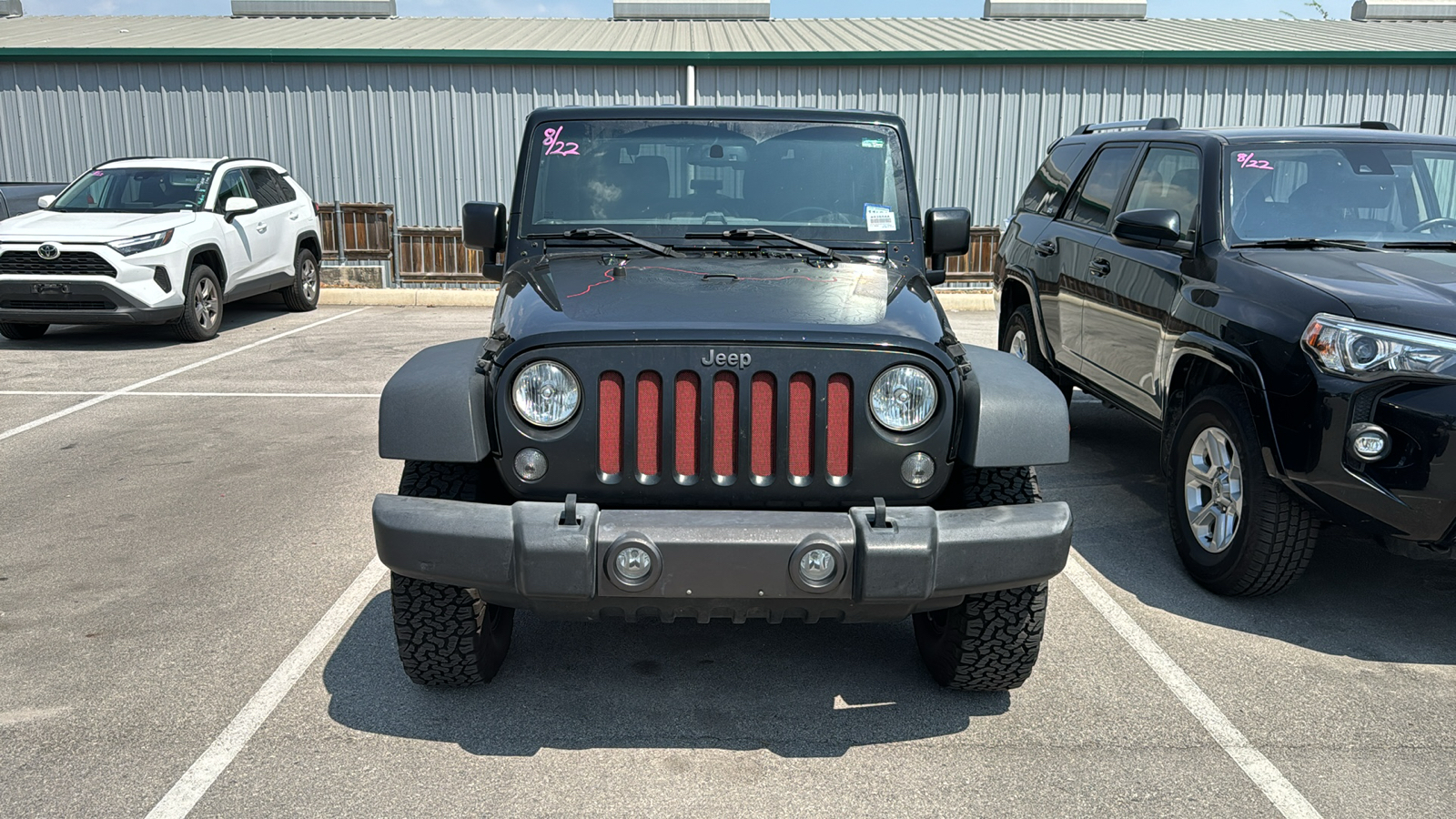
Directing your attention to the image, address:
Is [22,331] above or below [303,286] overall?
below

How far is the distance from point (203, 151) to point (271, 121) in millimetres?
1084

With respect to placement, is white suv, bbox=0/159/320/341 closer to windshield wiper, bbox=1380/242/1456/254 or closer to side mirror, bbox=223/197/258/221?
side mirror, bbox=223/197/258/221

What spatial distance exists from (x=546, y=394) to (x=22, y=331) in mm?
10407

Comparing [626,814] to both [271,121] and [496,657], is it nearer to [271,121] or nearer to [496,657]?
[496,657]

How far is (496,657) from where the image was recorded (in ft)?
12.7

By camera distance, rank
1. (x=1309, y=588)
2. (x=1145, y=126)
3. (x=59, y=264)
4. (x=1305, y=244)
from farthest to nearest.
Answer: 1. (x=59, y=264)
2. (x=1145, y=126)
3. (x=1305, y=244)
4. (x=1309, y=588)

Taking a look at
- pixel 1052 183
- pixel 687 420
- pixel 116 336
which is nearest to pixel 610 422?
pixel 687 420

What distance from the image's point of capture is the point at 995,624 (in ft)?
11.6

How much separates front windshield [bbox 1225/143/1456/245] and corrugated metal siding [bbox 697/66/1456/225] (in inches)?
414

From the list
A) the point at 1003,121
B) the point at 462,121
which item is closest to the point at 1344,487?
the point at 1003,121

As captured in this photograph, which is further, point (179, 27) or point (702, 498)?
point (179, 27)

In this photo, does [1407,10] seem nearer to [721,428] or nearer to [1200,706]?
[1200,706]

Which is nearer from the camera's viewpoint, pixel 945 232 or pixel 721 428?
pixel 721 428

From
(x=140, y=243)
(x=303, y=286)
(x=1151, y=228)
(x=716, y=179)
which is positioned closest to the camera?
(x=716, y=179)
